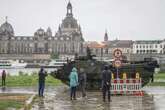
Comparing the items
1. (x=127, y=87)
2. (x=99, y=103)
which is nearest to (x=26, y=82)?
(x=127, y=87)

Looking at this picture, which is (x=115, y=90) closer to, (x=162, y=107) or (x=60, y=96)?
(x=60, y=96)

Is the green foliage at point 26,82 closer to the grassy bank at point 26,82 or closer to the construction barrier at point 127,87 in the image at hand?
the grassy bank at point 26,82

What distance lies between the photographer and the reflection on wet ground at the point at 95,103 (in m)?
23.5

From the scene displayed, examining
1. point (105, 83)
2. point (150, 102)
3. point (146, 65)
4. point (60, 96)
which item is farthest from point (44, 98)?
point (146, 65)

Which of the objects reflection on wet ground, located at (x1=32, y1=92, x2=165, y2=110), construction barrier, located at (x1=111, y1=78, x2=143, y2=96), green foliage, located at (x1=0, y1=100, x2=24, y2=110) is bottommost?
reflection on wet ground, located at (x1=32, y1=92, x2=165, y2=110)

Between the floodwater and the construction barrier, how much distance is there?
3.37 feet

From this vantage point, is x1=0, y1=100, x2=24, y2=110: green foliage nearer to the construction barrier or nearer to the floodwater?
the floodwater

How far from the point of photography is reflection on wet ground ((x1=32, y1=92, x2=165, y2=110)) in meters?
23.5

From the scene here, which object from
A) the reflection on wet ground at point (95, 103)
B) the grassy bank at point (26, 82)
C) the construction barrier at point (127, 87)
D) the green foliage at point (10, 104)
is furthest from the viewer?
the grassy bank at point (26, 82)

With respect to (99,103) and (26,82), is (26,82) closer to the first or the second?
(26,82)

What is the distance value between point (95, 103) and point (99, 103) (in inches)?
7.3

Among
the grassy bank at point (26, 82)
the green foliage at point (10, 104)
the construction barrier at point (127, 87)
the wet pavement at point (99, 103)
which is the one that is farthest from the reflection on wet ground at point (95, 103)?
the grassy bank at point (26, 82)

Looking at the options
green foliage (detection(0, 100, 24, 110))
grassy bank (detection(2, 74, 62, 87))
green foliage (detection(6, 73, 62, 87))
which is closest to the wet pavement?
green foliage (detection(0, 100, 24, 110))

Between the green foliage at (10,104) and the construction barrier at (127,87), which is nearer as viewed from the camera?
the green foliage at (10,104)
